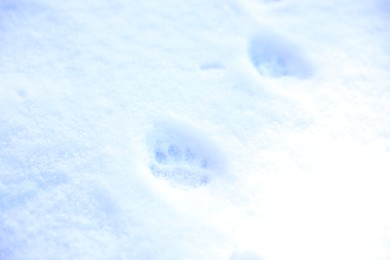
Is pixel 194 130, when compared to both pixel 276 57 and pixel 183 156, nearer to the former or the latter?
pixel 183 156

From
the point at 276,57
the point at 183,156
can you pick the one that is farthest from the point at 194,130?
the point at 276,57

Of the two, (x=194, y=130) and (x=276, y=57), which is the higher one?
(x=276, y=57)

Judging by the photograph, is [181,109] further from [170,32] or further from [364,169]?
[364,169]

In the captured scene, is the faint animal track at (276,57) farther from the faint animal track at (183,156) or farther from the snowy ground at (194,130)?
the faint animal track at (183,156)

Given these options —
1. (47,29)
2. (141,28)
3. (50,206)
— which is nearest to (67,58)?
(47,29)

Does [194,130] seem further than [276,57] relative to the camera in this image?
No

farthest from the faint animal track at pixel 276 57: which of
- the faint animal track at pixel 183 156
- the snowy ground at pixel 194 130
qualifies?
the faint animal track at pixel 183 156

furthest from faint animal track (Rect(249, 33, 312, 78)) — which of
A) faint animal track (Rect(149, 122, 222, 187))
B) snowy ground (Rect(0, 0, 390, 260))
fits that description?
faint animal track (Rect(149, 122, 222, 187))
